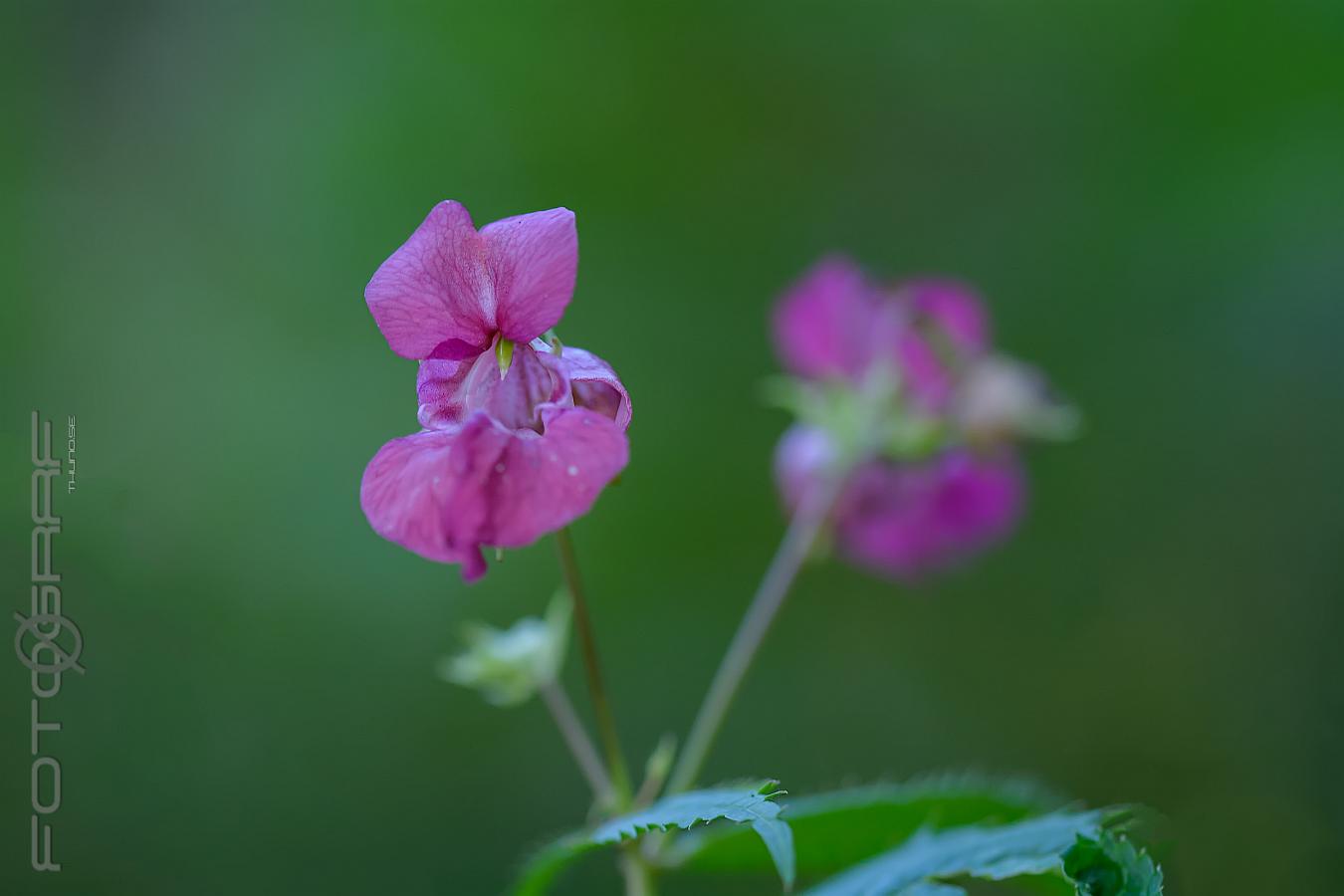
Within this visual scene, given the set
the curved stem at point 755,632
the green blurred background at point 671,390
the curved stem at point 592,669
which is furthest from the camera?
the green blurred background at point 671,390

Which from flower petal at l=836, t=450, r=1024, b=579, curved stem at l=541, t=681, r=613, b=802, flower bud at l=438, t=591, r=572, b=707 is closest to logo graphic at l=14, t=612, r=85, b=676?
flower bud at l=438, t=591, r=572, b=707

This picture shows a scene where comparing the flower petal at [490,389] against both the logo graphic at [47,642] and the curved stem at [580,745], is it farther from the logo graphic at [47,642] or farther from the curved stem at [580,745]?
the logo graphic at [47,642]

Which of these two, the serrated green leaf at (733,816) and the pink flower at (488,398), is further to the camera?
the pink flower at (488,398)

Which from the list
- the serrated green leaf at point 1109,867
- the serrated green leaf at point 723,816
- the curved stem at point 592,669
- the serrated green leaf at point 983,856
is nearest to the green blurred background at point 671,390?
the curved stem at point 592,669

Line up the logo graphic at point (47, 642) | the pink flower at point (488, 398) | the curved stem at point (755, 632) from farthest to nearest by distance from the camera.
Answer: the logo graphic at point (47, 642)
the curved stem at point (755, 632)
the pink flower at point (488, 398)

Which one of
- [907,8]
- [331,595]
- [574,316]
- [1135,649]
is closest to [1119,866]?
[331,595]

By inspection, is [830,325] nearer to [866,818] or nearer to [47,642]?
[866,818]

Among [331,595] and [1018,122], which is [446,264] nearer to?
[331,595]
